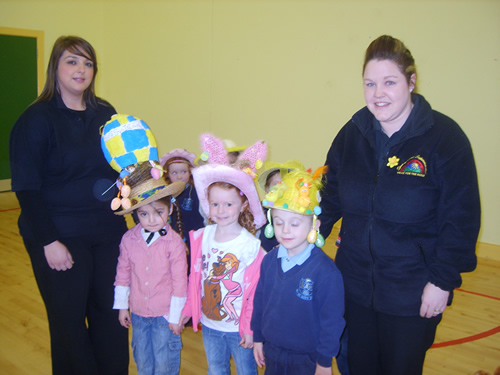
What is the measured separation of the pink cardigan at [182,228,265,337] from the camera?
1922 mm

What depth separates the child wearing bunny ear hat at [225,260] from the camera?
6.36 ft

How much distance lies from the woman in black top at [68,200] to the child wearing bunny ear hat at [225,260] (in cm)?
46

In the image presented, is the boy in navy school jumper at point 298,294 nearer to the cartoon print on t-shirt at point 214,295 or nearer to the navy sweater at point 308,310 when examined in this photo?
the navy sweater at point 308,310

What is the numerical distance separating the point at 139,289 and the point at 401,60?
5.10 ft

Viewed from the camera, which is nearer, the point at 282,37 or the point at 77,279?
the point at 77,279

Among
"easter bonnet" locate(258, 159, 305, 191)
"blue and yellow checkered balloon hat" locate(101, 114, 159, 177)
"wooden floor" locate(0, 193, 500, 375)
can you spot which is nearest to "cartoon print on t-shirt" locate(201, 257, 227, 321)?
"easter bonnet" locate(258, 159, 305, 191)

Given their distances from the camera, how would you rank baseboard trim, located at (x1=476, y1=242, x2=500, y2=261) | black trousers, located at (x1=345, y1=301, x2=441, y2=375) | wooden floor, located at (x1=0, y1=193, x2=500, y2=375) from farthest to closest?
baseboard trim, located at (x1=476, y1=242, x2=500, y2=261) < wooden floor, located at (x1=0, y1=193, x2=500, y2=375) < black trousers, located at (x1=345, y1=301, x2=441, y2=375)

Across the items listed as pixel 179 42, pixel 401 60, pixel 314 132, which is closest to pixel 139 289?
pixel 401 60

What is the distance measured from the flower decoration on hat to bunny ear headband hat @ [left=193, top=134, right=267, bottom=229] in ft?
0.70

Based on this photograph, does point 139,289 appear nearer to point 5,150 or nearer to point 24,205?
point 24,205

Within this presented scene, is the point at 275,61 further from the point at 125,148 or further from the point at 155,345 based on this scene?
the point at 155,345

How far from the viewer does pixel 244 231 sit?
6.59 feet

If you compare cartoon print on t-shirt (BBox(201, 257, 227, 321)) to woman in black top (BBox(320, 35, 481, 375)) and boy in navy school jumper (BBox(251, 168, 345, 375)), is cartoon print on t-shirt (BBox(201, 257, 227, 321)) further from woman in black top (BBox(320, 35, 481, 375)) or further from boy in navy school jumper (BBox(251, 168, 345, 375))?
woman in black top (BBox(320, 35, 481, 375))

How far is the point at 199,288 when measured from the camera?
2039 millimetres
